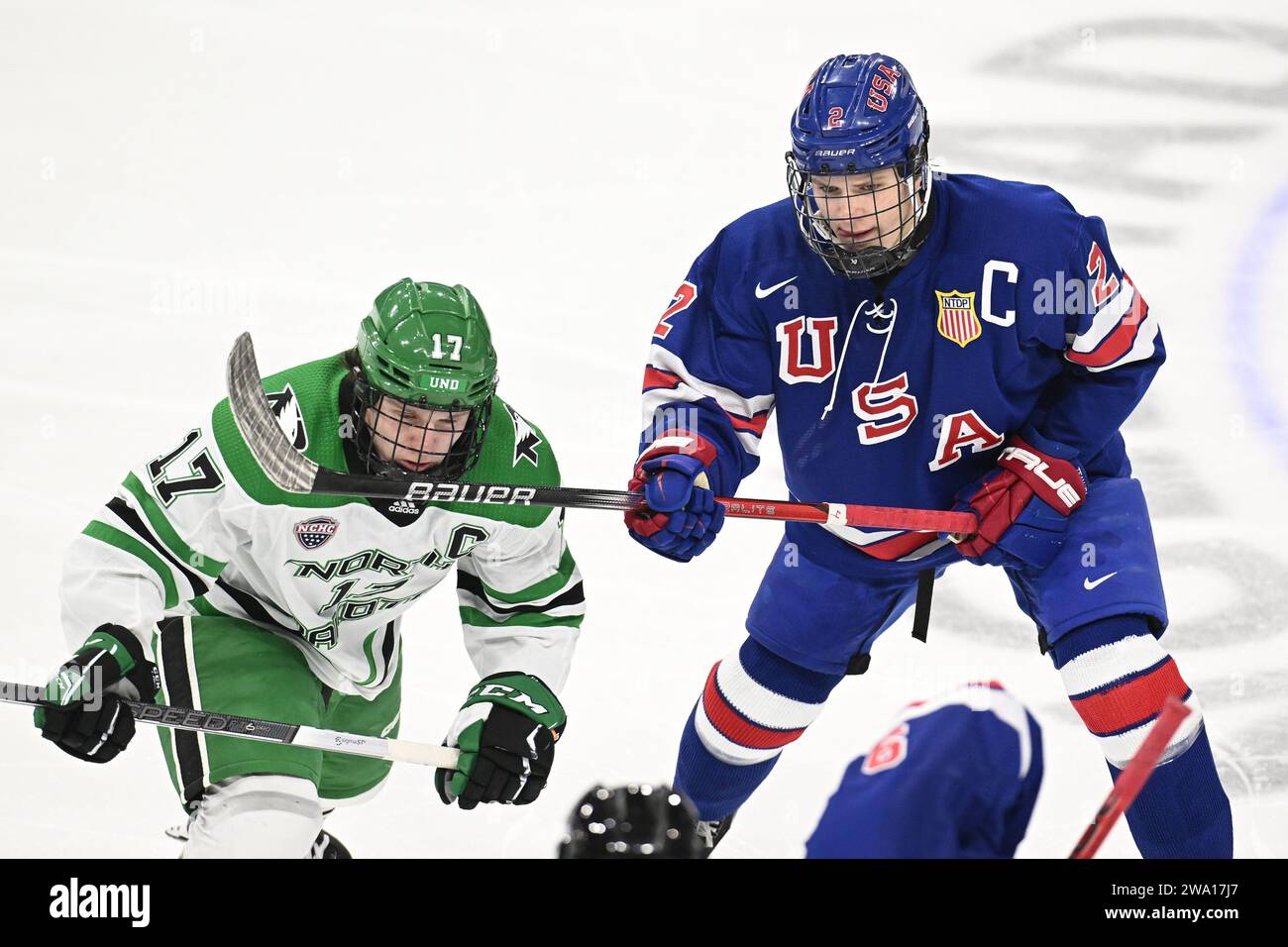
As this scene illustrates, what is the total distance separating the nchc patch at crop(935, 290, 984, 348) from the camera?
300 cm

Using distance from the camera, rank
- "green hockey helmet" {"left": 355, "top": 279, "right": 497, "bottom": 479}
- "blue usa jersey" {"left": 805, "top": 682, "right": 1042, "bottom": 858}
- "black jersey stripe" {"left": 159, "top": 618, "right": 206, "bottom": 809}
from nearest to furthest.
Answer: "blue usa jersey" {"left": 805, "top": 682, "right": 1042, "bottom": 858}
"green hockey helmet" {"left": 355, "top": 279, "right": 497, "bottom": 479}
"black jersey stripe" {"left": 159, "top": 618, "right": 206, "bottom": 809}

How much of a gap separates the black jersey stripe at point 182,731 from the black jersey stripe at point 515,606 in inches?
20.0

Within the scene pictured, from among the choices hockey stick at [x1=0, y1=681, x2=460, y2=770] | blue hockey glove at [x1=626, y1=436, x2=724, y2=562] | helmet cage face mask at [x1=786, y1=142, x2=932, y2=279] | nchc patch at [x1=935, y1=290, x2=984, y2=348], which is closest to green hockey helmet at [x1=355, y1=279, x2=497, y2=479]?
blue hockey glove at [x1=626, y1=436, x2=724, y2=562]

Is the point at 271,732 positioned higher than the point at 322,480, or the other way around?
the point at 322,480

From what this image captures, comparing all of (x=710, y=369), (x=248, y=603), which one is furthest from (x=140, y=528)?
(x=710, y=369)

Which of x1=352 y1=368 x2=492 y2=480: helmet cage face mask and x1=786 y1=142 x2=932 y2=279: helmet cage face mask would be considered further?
x1=786 y1=142 x2=932 y2=279: helmet cage face mask

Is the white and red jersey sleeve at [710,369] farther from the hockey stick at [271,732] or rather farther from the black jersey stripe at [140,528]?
the black jersey stripe at [140,528]

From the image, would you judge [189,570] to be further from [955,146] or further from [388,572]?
[955,146]

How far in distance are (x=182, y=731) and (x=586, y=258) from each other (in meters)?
2.36

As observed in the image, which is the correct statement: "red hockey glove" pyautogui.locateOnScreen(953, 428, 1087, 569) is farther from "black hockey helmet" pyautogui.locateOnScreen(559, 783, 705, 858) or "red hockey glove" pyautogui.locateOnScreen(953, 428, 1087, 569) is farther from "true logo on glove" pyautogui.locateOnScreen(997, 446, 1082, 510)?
"black hockey helmet" pyautogui.locateOnScreen(559, 783, 705, 858)

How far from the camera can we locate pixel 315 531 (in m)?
2.87

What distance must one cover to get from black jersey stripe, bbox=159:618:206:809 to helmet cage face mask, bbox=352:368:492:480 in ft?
1.49

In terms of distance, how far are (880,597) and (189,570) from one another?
1.29 m

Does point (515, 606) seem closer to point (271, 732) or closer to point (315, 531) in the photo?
point (315, 531)
